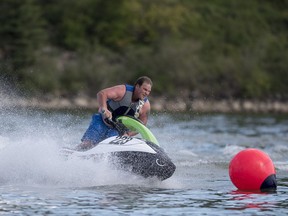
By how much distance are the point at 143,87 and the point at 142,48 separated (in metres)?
64.1

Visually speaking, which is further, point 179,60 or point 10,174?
point 179,60

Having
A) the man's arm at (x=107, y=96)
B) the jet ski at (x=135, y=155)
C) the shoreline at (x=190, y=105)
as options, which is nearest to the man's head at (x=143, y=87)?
the man's arm at (x=107, y=96)

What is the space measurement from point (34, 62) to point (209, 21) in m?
29.3

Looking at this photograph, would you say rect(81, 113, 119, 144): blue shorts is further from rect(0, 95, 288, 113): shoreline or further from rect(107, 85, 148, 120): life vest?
rect(0, 95, 288, 113): shoreline

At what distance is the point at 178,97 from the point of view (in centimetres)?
7469

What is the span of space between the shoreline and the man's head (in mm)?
37218

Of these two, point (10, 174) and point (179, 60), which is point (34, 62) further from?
point (10, 174)

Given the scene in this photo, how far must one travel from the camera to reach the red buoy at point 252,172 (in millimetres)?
13883

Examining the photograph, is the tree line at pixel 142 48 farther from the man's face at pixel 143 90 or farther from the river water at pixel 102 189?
the man's face at pixel 143 90

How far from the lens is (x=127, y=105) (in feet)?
49.6

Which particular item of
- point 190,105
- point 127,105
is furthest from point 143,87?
point 190,105

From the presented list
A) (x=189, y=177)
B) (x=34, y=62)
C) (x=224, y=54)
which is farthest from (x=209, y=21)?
(x=189, y=177)

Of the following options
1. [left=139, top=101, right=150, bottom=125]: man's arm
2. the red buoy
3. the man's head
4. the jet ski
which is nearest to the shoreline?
[left=139, top=101, right=150, bottom=125]: man's arm

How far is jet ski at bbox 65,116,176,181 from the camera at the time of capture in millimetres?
14188
